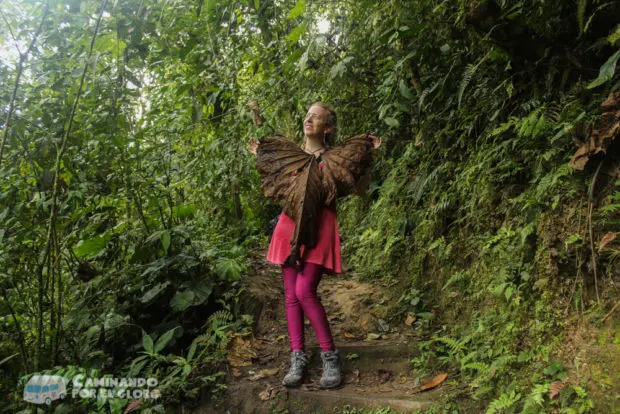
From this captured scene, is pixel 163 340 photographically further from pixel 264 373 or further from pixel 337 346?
pixel 337 346

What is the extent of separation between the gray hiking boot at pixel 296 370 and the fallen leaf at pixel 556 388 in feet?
5.50

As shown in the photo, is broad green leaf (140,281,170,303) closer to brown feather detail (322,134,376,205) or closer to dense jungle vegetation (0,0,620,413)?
dense jungle vegetation (0,0,620,413)

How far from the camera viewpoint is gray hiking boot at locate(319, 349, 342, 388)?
10.8ft

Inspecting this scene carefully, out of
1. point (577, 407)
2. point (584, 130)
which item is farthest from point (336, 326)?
point (584, 130)

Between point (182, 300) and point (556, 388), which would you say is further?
point (182, 300)

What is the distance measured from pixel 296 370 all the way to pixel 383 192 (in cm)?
274

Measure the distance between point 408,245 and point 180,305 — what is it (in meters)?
2.39

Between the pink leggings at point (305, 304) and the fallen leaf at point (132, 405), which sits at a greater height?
the pink leggings at point (305, 304)

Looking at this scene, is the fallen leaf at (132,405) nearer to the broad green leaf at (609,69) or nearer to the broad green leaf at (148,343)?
the broad green leaf at (148,343)

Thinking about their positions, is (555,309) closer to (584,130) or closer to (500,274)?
(500,274)

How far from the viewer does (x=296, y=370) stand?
3352mm

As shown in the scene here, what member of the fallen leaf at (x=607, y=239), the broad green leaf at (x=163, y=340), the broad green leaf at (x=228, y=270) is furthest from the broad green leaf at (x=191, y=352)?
the fallen leaf at (x=607, y=239)

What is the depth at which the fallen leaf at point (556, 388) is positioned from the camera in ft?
7.84

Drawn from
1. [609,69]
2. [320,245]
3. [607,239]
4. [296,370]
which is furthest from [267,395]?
[609,69]
